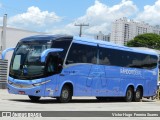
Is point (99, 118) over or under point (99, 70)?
under

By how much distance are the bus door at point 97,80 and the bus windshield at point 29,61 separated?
11.8 feet

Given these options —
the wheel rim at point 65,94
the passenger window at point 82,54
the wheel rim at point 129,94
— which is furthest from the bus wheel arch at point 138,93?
the wheel rim at point 65,94

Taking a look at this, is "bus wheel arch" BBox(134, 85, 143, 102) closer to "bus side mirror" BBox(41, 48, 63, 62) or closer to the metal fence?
"bus side mirror" BBox(41, 48, 63, 62)

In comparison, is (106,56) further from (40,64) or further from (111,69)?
(40,64)

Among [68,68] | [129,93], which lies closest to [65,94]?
[68,68]

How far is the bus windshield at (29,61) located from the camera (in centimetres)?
1972

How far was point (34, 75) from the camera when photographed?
64.7ft

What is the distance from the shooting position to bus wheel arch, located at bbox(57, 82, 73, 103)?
68.2 feet

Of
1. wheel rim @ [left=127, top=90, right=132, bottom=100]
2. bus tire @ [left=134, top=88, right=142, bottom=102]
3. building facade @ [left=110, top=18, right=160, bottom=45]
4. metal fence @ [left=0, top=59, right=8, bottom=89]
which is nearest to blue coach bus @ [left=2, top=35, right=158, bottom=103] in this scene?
wheel rim @ [left=127, top=90, right=132, bottom=100]

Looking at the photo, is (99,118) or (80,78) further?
(80,78)

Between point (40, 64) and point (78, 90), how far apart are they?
9.80 feet

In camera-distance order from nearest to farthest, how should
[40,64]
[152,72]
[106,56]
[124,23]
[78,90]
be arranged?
[40,64] < [78,90] < [106,56] < [152,72] < [124,23]

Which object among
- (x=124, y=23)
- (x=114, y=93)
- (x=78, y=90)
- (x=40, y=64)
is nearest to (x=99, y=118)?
(x=40, y=64)

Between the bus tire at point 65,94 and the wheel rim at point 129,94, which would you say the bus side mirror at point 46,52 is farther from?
the wheel rim at point 129,94
